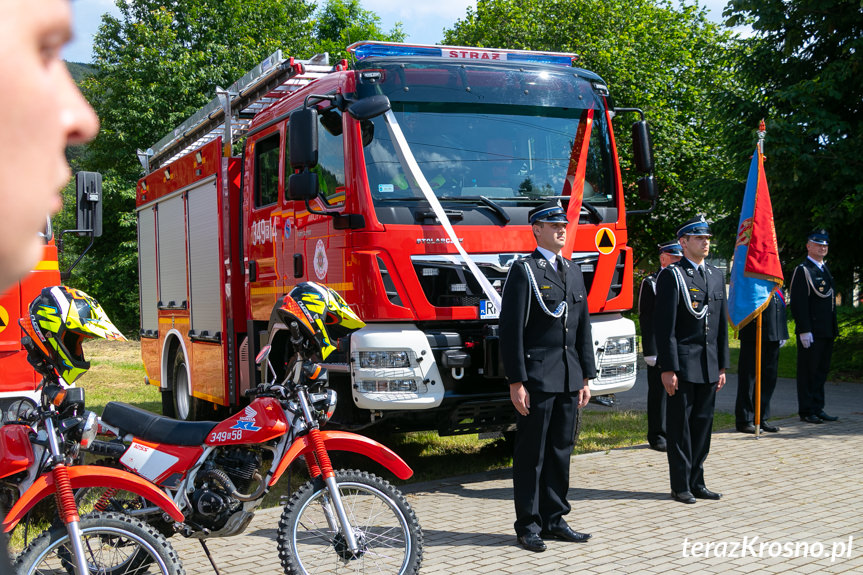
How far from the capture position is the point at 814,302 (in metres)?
10.4

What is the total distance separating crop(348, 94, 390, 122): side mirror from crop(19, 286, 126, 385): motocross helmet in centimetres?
292

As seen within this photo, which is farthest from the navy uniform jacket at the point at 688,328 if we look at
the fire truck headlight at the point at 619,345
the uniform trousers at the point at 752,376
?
the uniform trousers at the point at 752,376

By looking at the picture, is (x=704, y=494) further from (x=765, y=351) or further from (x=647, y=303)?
(x=765, y=351)

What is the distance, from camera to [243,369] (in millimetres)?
8656

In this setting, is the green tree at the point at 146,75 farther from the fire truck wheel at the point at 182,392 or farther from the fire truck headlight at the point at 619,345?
the fire truck headlight at the point at 619,345

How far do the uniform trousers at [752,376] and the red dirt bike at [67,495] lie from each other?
704 cm

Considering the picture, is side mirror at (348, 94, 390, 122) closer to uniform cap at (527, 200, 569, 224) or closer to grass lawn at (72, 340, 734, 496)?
uniform cap at (527, 200, 569, 224)

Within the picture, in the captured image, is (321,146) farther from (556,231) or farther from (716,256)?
(716,256)

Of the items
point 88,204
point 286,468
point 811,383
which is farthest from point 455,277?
point 811,383

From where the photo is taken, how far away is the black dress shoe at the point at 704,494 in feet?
21.5

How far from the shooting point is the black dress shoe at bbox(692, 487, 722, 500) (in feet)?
21.5

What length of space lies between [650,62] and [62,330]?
89.3 ft

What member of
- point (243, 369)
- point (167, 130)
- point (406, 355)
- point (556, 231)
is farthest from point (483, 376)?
point (167, 130)

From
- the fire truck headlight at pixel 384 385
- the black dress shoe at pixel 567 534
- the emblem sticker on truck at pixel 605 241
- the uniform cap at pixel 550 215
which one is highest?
the uniform cap at pixel 550 215
